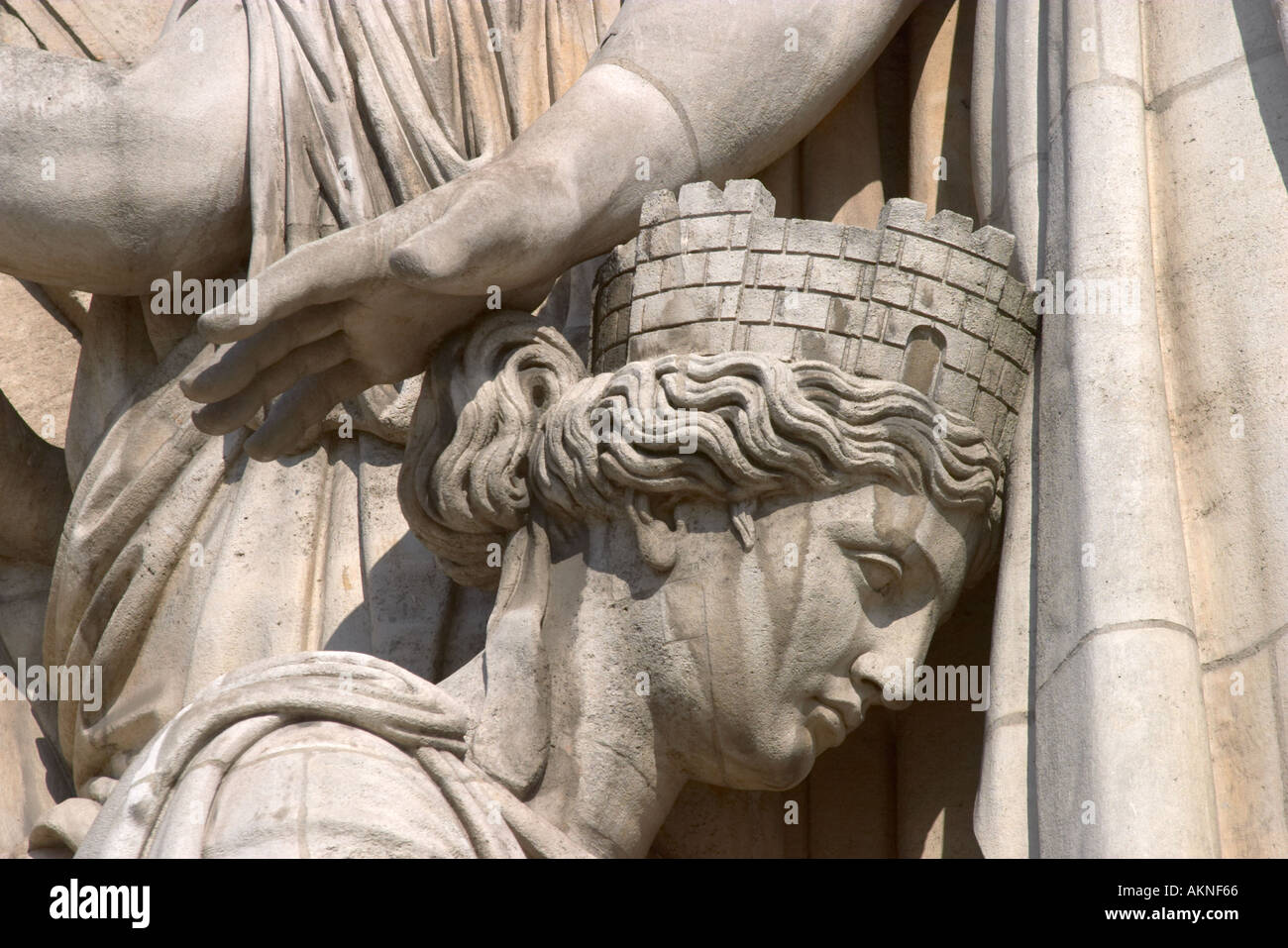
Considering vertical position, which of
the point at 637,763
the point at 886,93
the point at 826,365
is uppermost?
the point at 886,93

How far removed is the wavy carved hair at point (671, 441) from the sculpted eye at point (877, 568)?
12 centimetres

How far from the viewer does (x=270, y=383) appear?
13.8 feet

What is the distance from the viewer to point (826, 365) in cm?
407

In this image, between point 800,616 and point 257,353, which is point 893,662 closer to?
point 800,616

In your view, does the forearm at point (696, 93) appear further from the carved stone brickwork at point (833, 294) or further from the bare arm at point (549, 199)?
the carved stone brickwork at point (833, 294)

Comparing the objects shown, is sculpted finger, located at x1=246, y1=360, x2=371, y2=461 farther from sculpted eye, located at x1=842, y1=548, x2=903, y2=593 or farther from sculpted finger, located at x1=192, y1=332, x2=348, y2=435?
sculpted eye, located at x1=842, y1=548, x2=903, y2=593

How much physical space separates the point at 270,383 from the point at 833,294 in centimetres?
97

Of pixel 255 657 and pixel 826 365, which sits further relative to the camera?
pixel 255 657

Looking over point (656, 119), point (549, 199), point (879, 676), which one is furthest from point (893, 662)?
point (656, 119)

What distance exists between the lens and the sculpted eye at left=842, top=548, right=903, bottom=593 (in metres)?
4.06
